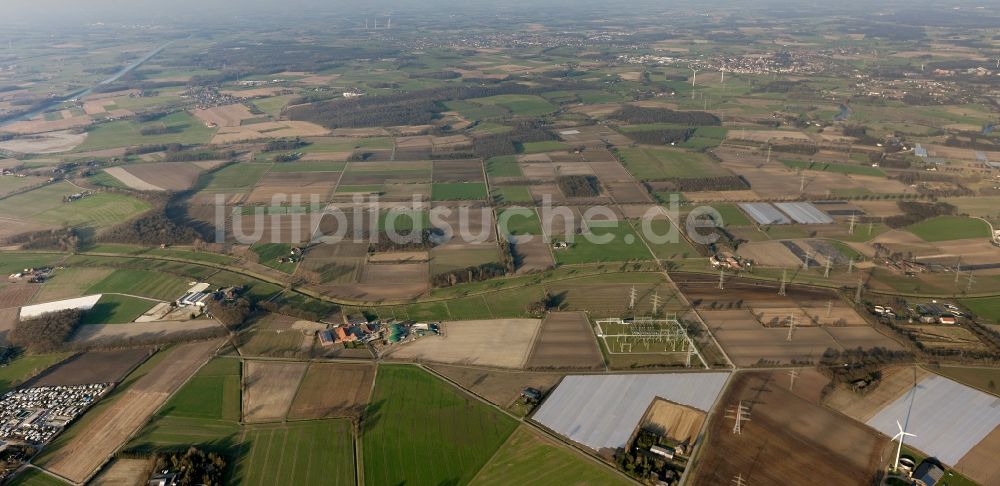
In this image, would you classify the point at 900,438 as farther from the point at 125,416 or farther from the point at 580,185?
the point at 580,185

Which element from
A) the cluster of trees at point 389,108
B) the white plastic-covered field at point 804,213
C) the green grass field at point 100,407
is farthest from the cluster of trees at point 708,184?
the green grass field at point 100,407

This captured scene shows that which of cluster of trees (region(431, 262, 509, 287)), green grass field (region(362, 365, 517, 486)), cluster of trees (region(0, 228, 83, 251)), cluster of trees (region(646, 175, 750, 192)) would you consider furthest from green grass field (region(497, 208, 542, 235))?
cluster of trees (region(0, 228, 83, 251))

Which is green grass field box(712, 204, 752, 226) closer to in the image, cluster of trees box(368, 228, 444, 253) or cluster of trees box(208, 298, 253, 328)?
cluster of trees box(368, 228, 444, 253)

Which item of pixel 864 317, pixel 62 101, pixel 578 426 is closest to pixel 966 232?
pixel 864 317

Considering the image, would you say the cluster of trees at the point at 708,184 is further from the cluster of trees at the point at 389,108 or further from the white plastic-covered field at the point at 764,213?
the cluster of trees at the point at 389,108

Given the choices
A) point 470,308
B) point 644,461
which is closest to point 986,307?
point 644,461

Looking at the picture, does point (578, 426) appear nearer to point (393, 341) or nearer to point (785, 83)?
point (393, 341)
